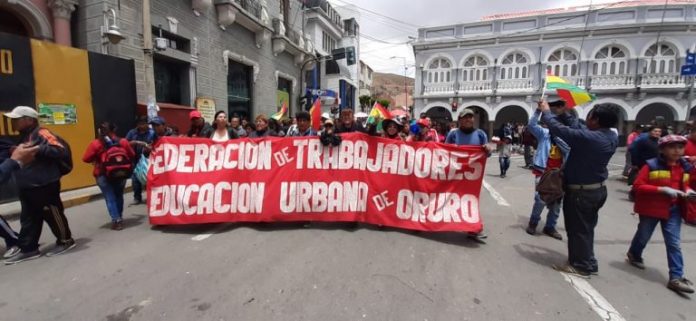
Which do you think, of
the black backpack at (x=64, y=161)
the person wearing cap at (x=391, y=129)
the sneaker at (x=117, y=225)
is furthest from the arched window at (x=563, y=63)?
the black backpack at (x=64, y=161)

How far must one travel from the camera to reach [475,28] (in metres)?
25.3

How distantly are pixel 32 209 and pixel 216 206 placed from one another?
6.57ft

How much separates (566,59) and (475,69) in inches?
244

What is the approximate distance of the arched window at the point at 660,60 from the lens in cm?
2202

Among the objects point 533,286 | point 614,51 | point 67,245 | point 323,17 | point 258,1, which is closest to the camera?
point 533,286

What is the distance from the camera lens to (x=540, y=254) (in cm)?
402

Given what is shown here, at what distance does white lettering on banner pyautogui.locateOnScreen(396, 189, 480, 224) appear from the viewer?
14.5 ft

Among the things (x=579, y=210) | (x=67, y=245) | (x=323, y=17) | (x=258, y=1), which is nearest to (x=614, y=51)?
(x=323, y=17)

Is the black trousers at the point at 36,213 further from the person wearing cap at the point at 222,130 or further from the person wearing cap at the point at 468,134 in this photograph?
the person wearing cap at the point at 468,134

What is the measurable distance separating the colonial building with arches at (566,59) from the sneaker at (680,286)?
22.9 m

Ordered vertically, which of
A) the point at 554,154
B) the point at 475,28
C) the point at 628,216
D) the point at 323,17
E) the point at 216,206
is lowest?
the point at 628,216

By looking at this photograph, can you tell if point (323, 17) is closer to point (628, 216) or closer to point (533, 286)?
point (628, 216)

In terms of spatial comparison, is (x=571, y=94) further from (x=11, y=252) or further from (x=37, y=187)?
(x=11, y=252)

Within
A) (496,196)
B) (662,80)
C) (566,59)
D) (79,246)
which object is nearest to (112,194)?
(79,246)
